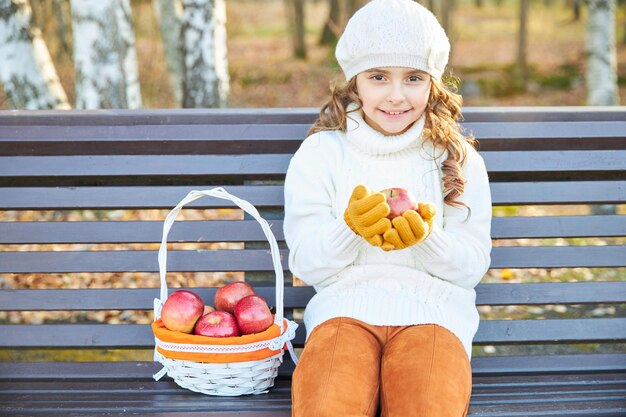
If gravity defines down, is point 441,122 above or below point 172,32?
below

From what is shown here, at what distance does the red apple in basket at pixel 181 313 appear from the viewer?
109 inches

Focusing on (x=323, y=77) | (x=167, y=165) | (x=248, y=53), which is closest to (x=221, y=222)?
(x=167, y=165)

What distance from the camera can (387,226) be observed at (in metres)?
2.43

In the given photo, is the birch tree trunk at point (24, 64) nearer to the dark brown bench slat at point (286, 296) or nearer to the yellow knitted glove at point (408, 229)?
the dark brown bench slat at point (286, 296)

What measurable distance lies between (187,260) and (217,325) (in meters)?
0.56

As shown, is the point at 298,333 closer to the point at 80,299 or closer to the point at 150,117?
the point at 80,299

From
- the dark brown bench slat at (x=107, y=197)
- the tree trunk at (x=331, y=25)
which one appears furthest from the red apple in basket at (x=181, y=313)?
the tree trunk at (x=331, y=25)

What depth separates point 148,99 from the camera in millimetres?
12984

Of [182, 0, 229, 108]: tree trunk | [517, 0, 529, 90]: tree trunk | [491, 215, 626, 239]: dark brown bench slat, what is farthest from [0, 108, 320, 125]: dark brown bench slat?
[517, 0, 529, 90]: tree trunk

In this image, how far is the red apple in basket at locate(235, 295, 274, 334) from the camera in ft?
9.10

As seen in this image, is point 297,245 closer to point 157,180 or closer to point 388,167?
point 388,167

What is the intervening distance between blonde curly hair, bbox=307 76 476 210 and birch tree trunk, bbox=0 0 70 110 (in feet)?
9.30

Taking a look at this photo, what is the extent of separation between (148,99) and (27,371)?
10.3 meters

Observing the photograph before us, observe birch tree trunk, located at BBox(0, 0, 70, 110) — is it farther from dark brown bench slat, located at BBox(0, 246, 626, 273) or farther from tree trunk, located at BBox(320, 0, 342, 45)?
tree trunk, located at BBox(320, 0, 342, 45)
